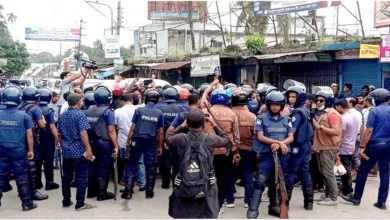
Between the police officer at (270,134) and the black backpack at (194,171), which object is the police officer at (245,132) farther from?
the black backpack at (194,171)

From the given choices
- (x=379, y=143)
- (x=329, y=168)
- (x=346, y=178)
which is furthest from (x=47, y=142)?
(x=379, y=143)

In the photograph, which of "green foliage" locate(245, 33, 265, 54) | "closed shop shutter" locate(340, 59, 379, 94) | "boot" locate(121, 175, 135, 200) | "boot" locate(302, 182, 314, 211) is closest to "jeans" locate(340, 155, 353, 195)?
"boot" locate(302, 182, 314, 211)

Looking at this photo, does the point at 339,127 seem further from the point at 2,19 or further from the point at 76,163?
the point at 2,19

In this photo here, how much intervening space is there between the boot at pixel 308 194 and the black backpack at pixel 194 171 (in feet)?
8.20

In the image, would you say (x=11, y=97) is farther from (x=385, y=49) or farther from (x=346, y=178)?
(x=385, y=49)

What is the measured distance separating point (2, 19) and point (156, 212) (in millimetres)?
35312

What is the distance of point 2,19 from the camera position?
36.6m

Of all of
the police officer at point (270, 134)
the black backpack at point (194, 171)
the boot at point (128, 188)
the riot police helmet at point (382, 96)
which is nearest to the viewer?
the black backpack at point (194, 171)

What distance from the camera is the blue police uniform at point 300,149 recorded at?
5987mm

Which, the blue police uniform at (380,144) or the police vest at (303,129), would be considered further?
the blue police uniform at (380,144)

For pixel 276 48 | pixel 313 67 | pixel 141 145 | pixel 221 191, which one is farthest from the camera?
pixel 276 48

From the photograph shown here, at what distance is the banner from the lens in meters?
11.9

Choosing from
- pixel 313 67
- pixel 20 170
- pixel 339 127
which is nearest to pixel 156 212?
pixel 20 170

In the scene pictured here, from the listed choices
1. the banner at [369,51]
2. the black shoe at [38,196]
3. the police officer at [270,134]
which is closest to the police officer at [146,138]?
the black shoe at [38,196]
